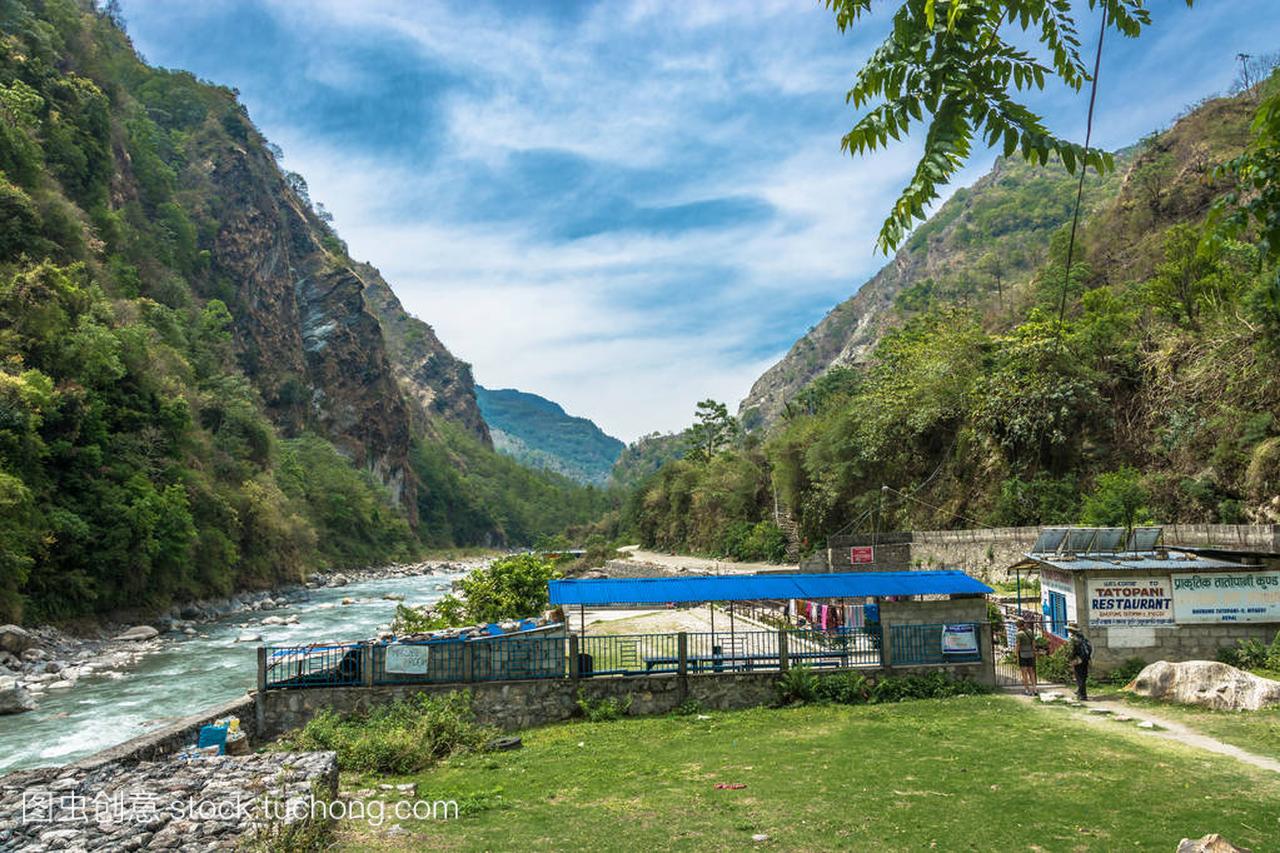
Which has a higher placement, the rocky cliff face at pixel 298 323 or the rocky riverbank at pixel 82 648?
the rocky cliff face at pixel 298 323

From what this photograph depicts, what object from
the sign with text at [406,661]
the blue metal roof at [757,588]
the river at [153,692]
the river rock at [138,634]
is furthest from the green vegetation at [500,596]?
the river rock at [138,634]

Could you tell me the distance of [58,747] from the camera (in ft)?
55.1

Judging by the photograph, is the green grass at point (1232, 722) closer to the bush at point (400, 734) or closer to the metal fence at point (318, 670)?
the bush at point (400, 734)

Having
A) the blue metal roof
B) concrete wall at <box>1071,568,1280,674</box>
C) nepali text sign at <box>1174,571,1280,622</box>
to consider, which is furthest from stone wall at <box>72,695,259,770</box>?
nepali text sign at <box>1174,571,1280,622</box>

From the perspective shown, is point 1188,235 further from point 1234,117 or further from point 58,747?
point 58,747

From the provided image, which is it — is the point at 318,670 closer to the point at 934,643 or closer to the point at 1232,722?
the point at 934,643

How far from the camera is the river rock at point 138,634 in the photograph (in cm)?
3186

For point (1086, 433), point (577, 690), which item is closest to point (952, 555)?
point (1086, 433)

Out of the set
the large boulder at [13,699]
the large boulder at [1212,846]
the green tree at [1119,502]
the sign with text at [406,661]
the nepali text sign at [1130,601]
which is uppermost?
the green tree at [1119,502]

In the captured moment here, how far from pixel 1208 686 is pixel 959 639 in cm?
426

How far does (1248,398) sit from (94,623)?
1723 inches

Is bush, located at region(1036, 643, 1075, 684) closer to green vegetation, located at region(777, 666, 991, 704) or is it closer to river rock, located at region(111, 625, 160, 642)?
green vegetation, located at region(777, 666, 991, 704)

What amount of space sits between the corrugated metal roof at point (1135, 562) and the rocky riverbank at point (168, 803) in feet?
48.9

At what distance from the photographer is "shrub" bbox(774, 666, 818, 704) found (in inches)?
618
